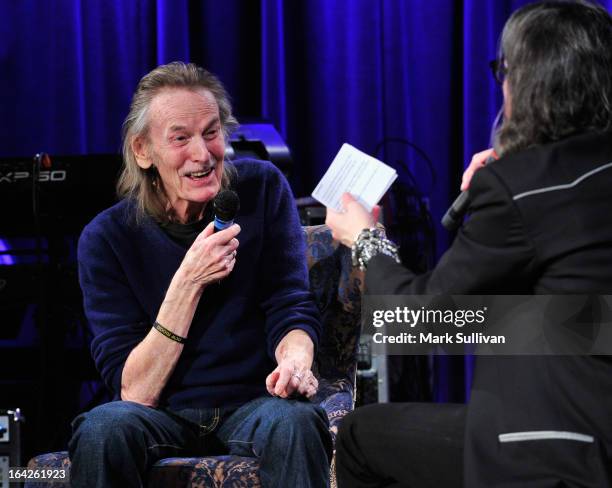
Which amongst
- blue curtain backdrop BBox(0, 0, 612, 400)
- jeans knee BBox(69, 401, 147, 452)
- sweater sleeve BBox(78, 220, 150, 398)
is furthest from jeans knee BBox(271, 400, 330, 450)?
blue curtain backdrop BBox(0, 0, 612, 400)

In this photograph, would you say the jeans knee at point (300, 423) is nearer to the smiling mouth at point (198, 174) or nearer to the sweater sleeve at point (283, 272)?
the sweater sleeve at point (283, 272)

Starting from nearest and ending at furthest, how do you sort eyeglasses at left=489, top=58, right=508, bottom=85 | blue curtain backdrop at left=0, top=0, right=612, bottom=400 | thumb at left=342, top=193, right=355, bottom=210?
eyeglasses at left=489, top=58, right=508, bottom=85
thumb at left=342, top=193, right=355, bottom=210
blue curtain backdrop at left=0, top=0, right=612, bottom=400

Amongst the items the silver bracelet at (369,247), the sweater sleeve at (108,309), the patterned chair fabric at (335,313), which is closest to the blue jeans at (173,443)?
the sweater sleeve at (108,309)

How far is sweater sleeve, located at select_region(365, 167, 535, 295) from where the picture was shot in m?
1.37

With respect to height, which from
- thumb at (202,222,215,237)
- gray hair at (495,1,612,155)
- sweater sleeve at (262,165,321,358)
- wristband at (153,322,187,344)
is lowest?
wristband at (153,322,187,344)

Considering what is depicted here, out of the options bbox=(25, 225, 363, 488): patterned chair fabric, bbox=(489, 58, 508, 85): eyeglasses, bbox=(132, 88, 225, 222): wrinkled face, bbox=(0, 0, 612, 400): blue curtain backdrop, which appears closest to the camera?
bbox=(489, 58, 508, 85): eyeglasses

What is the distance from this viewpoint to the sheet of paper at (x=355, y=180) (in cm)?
179

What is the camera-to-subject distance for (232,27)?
371cm

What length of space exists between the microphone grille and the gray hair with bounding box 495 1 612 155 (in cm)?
68

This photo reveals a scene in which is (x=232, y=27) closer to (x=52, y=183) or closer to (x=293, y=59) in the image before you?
(x=293, y=59)

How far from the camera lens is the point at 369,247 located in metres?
1.66

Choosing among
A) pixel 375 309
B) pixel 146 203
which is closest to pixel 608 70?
pixel 375 309

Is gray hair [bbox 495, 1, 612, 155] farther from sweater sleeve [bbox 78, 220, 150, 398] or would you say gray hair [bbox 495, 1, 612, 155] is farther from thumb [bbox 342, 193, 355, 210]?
sweater sleeve [bbox 78, 220, 150, 398]

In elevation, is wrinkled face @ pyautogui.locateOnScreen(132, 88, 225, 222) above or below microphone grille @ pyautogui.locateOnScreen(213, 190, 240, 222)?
above
